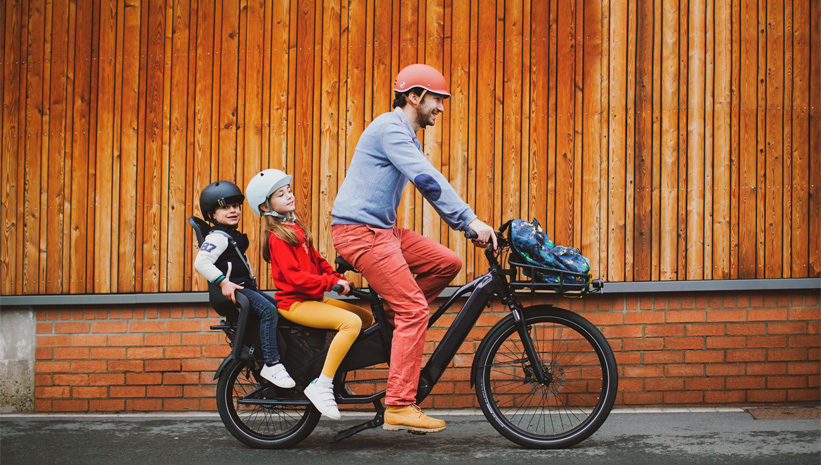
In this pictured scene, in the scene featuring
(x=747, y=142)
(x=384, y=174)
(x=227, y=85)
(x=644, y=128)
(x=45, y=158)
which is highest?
(x=227, y=85)

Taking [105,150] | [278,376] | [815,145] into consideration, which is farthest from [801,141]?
[105,150]

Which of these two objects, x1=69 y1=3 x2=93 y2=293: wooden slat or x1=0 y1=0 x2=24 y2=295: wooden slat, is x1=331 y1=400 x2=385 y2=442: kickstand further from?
x1=0 y1=0 x2=24 y2=295: wooden slat

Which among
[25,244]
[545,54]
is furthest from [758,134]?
[25,244]

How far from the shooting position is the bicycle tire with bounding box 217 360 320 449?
4.71 m

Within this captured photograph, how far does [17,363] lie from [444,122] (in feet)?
12.0

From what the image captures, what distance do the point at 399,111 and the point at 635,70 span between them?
7.29 feet

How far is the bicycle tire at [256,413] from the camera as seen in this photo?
4.71 metres

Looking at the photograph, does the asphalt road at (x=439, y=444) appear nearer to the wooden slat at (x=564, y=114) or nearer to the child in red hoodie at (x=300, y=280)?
the child in red hoodie at (x=300, y=280)

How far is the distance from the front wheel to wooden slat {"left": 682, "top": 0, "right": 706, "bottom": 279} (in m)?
1.74

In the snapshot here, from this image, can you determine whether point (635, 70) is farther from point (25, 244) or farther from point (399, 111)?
point (25, 244)

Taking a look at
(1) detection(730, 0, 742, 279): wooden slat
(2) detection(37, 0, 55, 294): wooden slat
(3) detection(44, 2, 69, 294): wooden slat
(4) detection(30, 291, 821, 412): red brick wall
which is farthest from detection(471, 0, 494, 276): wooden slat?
(2) detection(37, 0, 55, 294): wooden slat

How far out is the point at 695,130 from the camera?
5812 mm

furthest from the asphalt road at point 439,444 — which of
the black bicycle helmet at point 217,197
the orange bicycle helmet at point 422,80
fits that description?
the orange bicycle helmet at point 422,80

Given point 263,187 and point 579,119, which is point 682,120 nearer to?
point 579,119
